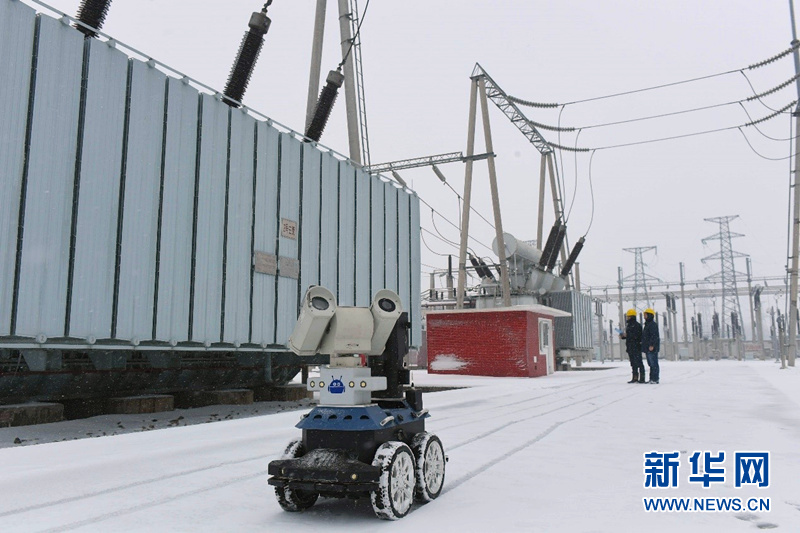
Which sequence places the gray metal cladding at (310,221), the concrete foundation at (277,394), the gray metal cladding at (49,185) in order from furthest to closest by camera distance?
the concrete foundation at (277,394) → the gray metal cladding at (310,221) → the gray metal cladding at (49,185)

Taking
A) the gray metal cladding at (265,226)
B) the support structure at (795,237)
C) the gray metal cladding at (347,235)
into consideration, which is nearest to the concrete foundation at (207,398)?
the gray metal cladding at (265,226)

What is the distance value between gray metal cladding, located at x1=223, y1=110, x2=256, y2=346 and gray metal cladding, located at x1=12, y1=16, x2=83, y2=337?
10.2 ft

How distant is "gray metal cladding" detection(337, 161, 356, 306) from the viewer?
14008 mm

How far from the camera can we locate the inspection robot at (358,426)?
147 inches

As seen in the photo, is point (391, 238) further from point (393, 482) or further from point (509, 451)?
point (393, 482)

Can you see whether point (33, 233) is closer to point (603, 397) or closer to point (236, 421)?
point (236, 421)

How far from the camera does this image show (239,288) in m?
11.1

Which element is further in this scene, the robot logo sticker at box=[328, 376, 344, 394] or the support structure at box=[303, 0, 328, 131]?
the support structure at box=[303, 0, 328, 131]

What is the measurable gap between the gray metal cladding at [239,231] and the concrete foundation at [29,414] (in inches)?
116

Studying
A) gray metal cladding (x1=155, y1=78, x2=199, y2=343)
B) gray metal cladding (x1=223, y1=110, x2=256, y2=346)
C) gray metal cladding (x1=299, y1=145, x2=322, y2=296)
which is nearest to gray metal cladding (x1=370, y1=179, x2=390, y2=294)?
gray metal cladding (x1=299, y1=145, x2=322, y2=296)

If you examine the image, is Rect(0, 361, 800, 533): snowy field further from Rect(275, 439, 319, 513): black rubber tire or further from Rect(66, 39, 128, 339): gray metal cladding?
Rect(66, 39, 128, 339): gray metal cladding

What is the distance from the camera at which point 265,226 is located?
1187cm

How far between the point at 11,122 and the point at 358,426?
22.7 feet

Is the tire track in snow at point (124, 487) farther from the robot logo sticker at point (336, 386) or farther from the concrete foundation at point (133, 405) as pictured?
the concrete foundation at point (133, 405)
